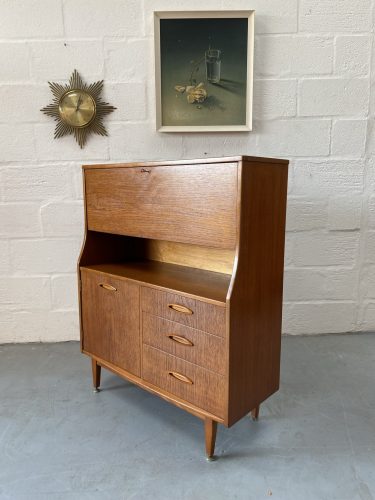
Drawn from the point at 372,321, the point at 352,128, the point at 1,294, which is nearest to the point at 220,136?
the point at 352,128

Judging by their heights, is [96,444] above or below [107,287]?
below

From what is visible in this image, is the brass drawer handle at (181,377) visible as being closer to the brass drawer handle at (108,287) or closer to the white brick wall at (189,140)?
the brass drawer handle at (108,287)

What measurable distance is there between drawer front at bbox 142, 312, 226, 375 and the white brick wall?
106cm

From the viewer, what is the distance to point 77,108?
220 centimetres

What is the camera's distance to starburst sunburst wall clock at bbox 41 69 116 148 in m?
2.20

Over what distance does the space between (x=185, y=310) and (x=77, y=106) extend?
1.47 metres

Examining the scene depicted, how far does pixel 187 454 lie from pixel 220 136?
1.68 meters

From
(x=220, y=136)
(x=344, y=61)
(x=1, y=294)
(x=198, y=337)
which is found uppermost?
(x=344, y=61)

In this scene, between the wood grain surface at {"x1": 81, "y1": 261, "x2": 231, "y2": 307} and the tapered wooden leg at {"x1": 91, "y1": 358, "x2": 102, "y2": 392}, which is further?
the tapered wooden leg at {"x1": 91, "y1": 358, "x2": 102, "y2": 392}

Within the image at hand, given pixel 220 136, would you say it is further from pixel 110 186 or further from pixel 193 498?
pixel 193 498

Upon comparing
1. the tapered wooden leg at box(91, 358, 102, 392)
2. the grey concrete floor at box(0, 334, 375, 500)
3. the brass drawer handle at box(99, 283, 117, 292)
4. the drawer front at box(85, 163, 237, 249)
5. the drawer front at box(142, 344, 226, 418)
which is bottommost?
the grey concrete floor at box(0, 334, 375, 500)

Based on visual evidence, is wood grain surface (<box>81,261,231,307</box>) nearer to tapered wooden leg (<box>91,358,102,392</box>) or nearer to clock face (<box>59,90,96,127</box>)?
tapered wooden leg (<box>91,358,102,392</box>)

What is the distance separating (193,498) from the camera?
1241mm

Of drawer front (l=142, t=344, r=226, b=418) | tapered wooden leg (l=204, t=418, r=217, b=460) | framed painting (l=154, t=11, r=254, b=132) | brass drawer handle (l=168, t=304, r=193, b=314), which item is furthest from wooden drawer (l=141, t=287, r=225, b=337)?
framed painting (l=154, t=11, r=254, b=132)
